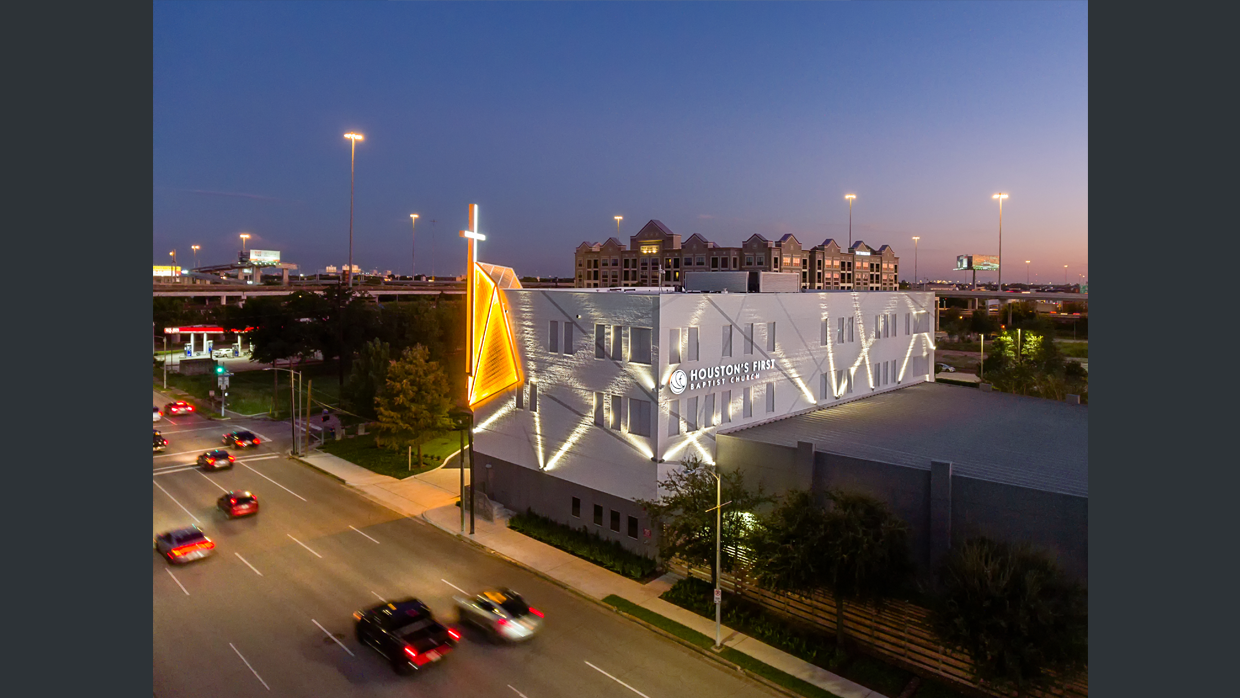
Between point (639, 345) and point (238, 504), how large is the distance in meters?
23.5

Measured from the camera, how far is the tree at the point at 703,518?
26.7 m

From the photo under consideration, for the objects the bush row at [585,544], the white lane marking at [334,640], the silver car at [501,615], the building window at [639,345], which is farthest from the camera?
the building window at [639,345]

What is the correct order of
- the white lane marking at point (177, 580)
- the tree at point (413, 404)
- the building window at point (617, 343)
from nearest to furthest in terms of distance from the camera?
the white lane marking at point (177, 580), the building window at point (617, 343), the tree at point (413, 404)

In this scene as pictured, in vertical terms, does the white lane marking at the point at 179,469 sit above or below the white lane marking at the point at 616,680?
above

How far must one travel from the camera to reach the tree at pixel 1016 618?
18.8m

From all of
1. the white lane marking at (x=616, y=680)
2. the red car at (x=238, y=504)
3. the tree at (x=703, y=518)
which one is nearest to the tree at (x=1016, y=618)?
the tree at (x=703, y=518)

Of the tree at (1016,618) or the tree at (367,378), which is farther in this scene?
the tree at (367,378)

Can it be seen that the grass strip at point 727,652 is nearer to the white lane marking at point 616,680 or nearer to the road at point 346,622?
the road at point 346,622

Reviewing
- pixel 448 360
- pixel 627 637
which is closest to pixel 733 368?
pixel 627 637

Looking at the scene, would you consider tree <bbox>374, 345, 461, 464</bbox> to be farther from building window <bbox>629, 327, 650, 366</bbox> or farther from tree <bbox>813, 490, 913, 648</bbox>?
tree <bbox>813, 490, 913, 648</bbox>

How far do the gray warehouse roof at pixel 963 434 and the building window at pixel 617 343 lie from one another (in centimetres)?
732

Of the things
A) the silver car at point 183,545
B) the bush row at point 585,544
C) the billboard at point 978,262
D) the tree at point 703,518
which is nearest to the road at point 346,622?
the silver car at point 183,545

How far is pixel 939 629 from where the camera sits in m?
20.4

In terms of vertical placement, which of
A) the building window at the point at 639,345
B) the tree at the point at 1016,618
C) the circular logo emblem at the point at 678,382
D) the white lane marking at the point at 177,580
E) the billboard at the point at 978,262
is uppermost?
the billboard at the point at 978,262
